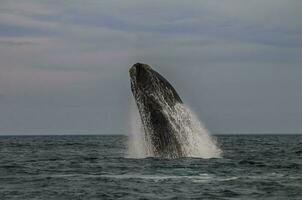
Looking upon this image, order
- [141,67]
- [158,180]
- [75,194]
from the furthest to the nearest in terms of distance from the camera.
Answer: [141,67] → [158,180] → [75,194]

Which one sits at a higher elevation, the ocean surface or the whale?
the whale

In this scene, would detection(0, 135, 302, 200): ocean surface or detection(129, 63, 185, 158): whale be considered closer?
detection(0, 135, 302, 200): ocean surface

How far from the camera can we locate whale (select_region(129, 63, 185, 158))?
24.7 m

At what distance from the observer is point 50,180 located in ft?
68.7

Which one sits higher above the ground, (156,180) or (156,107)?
(156,107)

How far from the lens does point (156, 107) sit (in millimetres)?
24688

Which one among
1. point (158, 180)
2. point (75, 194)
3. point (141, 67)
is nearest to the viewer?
point (75, 194)

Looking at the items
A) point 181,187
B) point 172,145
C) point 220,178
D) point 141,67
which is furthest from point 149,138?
point 181,187

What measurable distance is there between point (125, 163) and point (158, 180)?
6505 millimetres

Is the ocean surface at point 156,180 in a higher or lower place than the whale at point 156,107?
lower

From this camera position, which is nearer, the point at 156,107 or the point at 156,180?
the point at 156,180

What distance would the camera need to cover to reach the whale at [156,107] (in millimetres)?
24672

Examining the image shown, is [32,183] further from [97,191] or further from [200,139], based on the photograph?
[200,139]

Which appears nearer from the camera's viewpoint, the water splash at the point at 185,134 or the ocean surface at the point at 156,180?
the ocean surface at the point at 156,180
